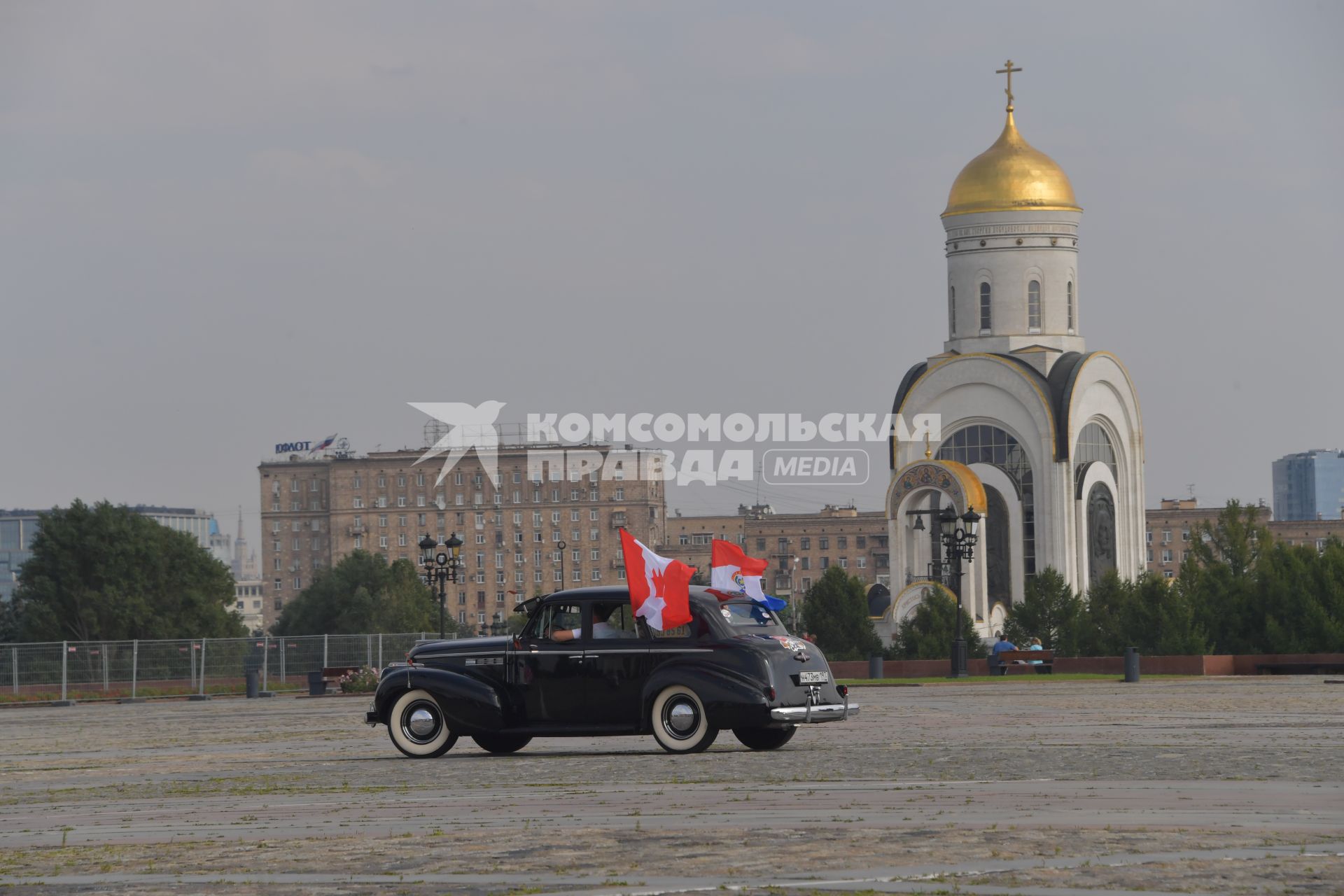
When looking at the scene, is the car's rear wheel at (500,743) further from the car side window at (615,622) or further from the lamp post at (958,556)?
the lamp post at (958,556)

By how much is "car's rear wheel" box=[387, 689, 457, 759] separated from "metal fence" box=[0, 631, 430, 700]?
2448cm

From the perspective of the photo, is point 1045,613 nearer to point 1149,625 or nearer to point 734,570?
point 1149,625

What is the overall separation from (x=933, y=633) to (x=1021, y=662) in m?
12.2

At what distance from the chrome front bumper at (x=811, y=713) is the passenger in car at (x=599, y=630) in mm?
1670

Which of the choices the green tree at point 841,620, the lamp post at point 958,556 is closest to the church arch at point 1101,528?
the green tree at point 841,620

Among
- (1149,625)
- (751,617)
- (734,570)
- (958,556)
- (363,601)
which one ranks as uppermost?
(958,556)

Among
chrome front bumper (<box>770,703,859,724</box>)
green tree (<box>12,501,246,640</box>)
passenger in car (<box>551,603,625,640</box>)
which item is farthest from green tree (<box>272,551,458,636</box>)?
chrome front bumper (<box>770,703,859,724</box>)

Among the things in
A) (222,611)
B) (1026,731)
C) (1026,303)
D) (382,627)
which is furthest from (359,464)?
(1026,731)

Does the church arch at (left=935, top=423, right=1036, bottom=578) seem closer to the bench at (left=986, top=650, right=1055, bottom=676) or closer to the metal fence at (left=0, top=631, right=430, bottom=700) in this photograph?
the bench at (left=986, top=650, right=1055, bottom=676)

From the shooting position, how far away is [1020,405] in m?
64.8

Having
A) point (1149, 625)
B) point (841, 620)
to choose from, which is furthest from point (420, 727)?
point (841, 620)

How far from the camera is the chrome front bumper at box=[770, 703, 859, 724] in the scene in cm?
1599

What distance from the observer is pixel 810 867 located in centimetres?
856

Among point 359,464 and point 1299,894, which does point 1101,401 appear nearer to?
point 1299,894
